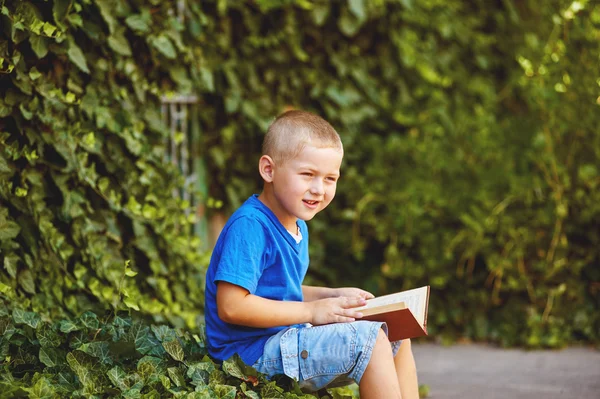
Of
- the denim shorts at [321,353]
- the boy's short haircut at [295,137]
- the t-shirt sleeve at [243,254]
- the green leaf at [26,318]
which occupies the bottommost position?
the green leaf at [26,318]

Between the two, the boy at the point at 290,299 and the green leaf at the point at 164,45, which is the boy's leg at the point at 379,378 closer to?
the boy at the point at 290,299

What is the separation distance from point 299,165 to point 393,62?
2.97m

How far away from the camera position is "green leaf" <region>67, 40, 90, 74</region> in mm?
3495

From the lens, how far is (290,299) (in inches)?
107

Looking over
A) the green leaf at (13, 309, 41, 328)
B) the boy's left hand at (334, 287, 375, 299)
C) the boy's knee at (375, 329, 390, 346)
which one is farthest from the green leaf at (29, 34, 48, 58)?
the boy's knee at (375, 329, 390, 346)

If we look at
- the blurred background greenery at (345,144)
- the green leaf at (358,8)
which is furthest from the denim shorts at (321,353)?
the green leaf at (358,8)

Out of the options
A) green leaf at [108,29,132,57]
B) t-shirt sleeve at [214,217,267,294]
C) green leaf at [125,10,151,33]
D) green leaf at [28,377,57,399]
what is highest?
green leaf at [125,10,151,33]

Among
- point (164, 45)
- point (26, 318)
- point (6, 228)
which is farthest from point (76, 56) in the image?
point (26, 318)

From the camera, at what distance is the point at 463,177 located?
16.7 feet

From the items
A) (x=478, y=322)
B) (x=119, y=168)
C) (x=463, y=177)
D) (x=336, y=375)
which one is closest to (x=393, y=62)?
(x=463, y=177)

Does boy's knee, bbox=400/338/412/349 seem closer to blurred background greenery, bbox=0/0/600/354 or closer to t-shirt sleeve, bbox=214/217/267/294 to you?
t-shirt sleeve, bbox=214/217/267/294

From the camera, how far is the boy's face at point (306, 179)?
8.73ft

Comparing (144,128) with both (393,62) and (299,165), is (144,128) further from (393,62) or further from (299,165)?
(393,62)

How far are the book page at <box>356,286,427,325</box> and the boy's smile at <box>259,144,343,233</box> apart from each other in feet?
1.17
